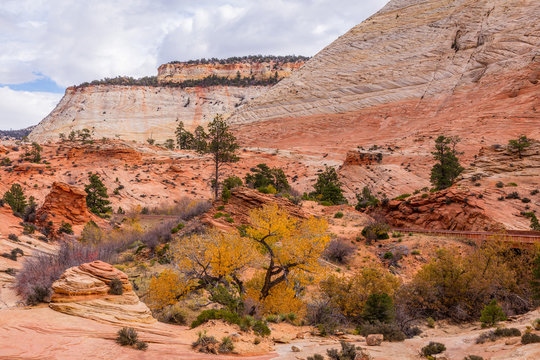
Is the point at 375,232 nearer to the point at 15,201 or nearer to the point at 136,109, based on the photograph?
the point at 15,201

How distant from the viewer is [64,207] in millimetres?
25391

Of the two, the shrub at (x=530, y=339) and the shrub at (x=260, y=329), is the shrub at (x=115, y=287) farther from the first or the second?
the shrub at (x=530, y=339)

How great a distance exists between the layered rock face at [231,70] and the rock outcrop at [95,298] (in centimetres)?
12080

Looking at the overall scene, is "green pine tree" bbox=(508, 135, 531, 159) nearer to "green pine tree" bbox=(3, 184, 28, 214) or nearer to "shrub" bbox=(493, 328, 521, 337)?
"shrub" bbox=(493, 328, 521, 337)

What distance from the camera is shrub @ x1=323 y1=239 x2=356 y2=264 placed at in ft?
68.3

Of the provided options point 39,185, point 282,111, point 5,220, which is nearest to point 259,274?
point 5,220

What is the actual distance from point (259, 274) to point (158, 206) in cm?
2748

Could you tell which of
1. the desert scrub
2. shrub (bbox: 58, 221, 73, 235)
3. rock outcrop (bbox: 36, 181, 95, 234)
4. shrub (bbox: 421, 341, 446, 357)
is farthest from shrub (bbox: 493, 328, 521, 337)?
rock outcrop (bbox: 36, 181, 95, 234)

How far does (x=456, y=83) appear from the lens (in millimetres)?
59312

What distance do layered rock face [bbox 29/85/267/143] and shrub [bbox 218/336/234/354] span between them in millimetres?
87625

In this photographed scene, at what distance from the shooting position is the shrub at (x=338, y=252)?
20828 millimetres

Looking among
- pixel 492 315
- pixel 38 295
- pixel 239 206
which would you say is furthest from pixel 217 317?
pixel 239 206

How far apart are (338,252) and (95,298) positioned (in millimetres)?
15368

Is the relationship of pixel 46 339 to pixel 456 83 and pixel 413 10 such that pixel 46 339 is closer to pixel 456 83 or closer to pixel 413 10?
pixel 456 83
